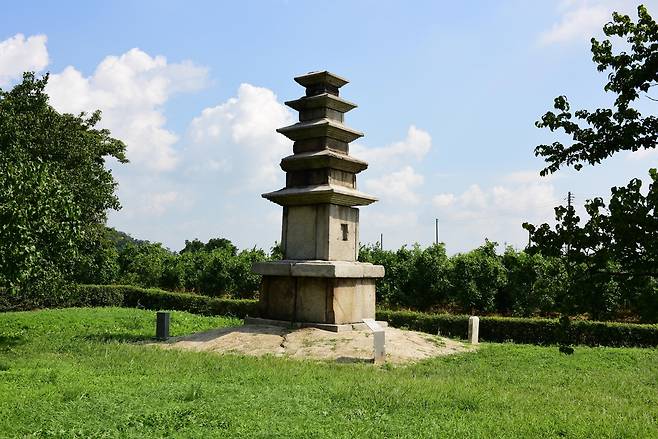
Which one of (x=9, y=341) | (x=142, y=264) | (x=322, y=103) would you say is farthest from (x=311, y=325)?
(x=142, y=264)

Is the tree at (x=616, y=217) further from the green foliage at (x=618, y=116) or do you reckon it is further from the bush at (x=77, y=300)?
the bush at (x=77, y=300)

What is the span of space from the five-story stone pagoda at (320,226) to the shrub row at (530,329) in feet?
13.7

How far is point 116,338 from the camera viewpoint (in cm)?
1689

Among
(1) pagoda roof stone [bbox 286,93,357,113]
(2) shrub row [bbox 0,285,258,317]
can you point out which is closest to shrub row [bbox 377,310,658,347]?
(2) shrub row [bbox 0,285,258,317]

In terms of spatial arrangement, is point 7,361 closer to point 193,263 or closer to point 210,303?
Answer: point 210,303

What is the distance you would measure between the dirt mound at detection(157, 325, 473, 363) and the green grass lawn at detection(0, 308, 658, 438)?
3.46 feet

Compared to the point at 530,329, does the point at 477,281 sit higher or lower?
higher

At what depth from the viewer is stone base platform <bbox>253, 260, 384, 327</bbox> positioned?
52.9 feet

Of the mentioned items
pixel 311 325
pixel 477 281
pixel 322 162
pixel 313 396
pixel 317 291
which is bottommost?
pixel 313 396

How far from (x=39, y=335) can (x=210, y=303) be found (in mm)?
9050

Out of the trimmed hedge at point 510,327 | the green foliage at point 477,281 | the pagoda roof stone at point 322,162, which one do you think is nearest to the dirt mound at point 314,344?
the trimmed hedge at point 510,327

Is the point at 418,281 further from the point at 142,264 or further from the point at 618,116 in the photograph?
the point at 618,116

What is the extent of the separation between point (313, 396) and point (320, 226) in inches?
342

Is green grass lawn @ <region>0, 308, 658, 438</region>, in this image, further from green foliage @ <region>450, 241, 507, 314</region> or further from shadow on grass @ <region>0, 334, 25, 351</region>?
green foliage @ <region>450, 241, 507, 314</region>
